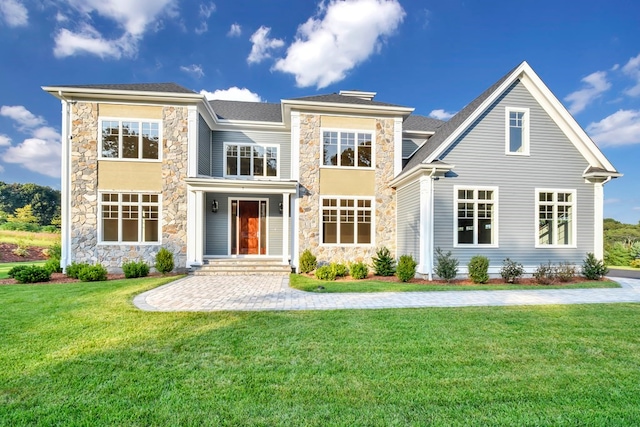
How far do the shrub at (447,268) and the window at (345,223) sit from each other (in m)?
2.98

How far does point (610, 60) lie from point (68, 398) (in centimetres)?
2312

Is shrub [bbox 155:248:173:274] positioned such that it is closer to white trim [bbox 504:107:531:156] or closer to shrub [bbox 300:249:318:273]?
shrub [bbox 300:249:318:273]

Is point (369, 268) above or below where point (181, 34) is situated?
below

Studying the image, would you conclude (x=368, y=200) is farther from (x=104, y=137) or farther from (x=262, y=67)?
(x=262, y=67)

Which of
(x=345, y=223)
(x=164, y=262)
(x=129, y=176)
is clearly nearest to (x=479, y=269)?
(x=345, y=223)

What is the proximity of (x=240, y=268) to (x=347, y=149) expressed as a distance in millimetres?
6212

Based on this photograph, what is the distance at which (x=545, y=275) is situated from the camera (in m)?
10.2

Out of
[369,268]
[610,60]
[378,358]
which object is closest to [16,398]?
[378,358]

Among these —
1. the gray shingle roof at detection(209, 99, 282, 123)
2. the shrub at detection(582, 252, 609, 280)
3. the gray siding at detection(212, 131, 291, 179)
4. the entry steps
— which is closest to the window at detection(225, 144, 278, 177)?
the gray siding at detection(212, 131, 291, 179)

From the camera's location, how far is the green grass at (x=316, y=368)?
8.29 ft

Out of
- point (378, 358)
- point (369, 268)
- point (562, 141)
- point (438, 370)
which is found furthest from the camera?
point (369, 268)

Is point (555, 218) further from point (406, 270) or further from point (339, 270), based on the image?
point (339, 270)

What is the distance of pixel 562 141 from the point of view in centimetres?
1106

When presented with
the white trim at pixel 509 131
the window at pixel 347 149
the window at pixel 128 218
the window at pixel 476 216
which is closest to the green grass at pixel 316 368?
the window at pixel 476 216
